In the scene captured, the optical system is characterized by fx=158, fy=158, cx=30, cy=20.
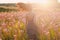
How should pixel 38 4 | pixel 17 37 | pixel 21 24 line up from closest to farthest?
1. pixel 17 37
2. pixel 21 24
3. pixel 38 4

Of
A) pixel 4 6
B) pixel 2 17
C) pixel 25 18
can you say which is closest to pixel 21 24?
pixel 25 18

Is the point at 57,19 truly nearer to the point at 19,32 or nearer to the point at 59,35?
the point at 59,35

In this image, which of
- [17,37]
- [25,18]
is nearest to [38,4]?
[25,18]

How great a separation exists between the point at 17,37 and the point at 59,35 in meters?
0.25

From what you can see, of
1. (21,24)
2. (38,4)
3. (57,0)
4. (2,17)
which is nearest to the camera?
(21,24)

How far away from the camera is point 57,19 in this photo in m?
1.12

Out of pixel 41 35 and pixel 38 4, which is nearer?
pixel 41 35

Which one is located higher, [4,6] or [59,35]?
[4,6]

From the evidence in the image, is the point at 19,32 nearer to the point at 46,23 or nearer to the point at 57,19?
the point at 46,23

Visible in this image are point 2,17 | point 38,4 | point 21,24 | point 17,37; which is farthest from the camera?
point 38,4

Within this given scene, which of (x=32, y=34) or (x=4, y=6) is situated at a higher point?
(x=4, y=6)

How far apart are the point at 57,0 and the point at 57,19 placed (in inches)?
17.2

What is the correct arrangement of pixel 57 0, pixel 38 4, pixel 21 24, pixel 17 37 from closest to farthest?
1. pixel 17 37
2. pixel 21 24
3. pixel 38 4
4. pixel 57 0

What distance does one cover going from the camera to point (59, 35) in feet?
3.07
